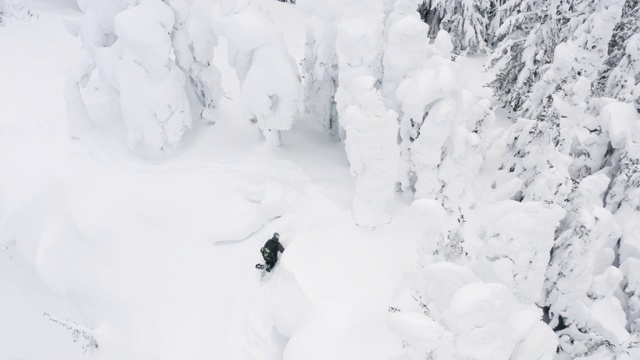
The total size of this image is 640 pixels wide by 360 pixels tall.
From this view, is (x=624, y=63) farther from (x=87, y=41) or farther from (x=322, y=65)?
(x=87, y=41)

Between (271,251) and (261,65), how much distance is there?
440 cm

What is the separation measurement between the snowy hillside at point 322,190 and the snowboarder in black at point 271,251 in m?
0.20

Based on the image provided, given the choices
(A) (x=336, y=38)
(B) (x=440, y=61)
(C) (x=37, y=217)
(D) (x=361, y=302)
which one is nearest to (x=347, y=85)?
(A) (x=336, y=38)

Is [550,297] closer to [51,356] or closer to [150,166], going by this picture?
[150,166]

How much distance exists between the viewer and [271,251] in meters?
9.86

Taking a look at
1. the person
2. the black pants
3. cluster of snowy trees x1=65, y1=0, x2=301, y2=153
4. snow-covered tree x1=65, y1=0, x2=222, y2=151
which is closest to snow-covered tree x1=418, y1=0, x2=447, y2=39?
cluster of snowy trees x1=65, y1=0, x2=301, y2=153

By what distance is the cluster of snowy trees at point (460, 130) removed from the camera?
6.67m

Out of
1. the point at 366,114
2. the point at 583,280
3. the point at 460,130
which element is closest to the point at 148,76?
the point at 366,114

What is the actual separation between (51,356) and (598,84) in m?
15.8

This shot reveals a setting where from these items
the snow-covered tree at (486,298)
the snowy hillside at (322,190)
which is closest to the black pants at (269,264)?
the snowy hillside at (322,190)

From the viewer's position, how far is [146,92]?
11750mm

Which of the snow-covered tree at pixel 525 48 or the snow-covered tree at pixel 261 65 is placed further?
the snow-covered tree at pixel 525 48

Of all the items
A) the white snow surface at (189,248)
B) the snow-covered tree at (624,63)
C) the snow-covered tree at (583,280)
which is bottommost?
the white snow surface at (189,248)

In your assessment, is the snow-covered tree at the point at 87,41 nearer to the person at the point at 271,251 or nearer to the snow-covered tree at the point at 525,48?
the person at the point at 271,251
